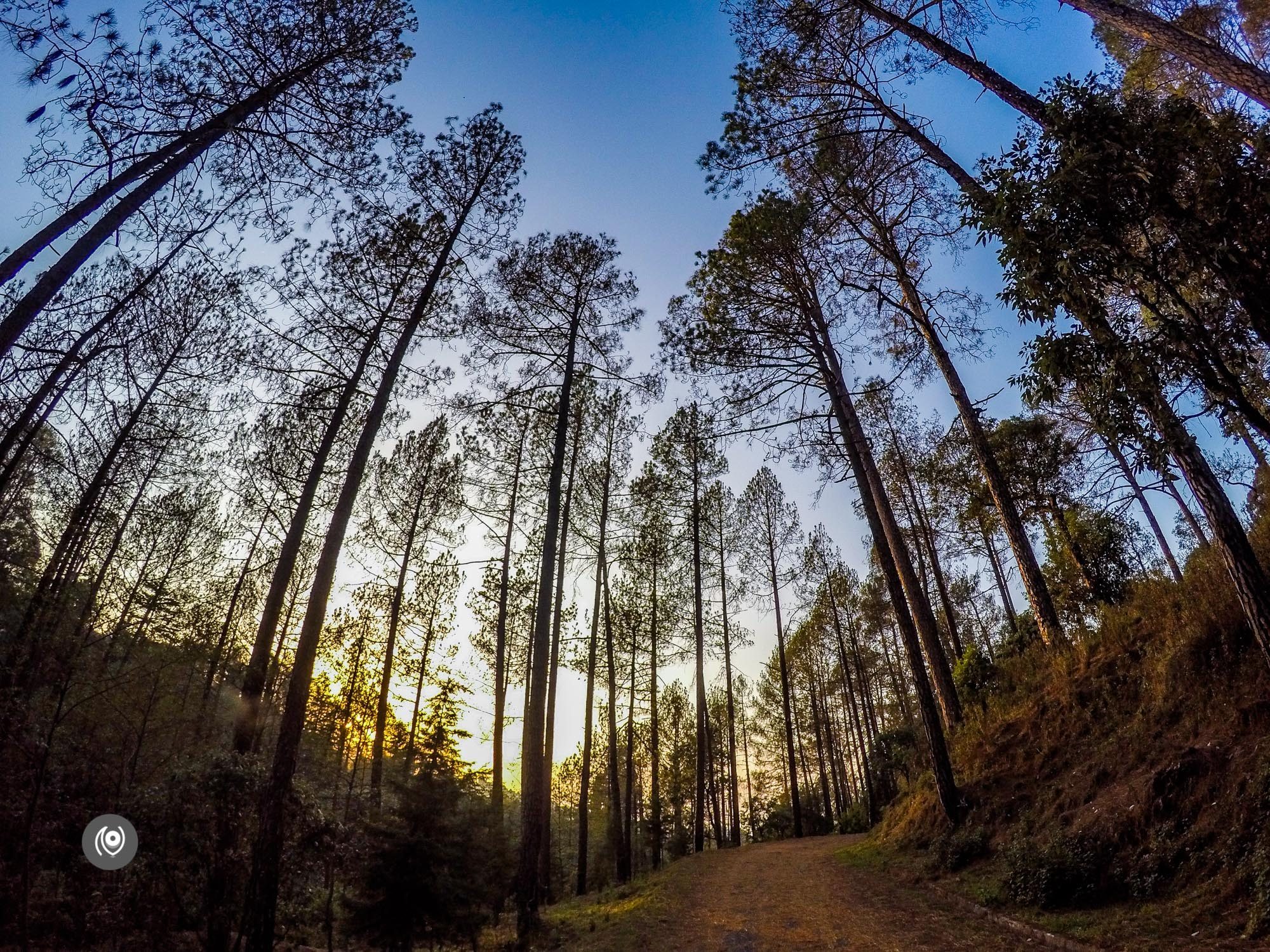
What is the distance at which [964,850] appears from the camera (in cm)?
791

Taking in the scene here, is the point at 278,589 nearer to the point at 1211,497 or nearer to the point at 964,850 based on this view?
the point at 964,850

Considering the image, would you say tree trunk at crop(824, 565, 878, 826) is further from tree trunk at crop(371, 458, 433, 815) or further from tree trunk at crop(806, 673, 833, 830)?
tree trunk at crop(371, 458, 433, 815)

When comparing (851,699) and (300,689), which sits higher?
(851,699)

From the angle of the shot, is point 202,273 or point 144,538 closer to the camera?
point 202,273

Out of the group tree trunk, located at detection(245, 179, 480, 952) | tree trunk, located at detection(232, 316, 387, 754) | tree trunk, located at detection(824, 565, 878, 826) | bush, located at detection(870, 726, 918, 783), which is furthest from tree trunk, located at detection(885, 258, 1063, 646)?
tree trunk, located at detection(824, 565, 878, 826)

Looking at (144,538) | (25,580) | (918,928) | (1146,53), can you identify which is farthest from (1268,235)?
(144,538)

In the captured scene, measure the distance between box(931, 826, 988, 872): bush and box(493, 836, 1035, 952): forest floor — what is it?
0.68 metres

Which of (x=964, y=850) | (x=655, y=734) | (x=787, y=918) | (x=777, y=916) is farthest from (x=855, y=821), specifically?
(x=787, y=918)

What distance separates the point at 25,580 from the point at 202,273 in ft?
22.7

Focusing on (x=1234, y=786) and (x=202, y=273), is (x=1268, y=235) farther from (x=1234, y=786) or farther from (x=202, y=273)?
(x=202, y=273)

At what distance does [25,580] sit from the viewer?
10.2m

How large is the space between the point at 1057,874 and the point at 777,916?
11.5 feet

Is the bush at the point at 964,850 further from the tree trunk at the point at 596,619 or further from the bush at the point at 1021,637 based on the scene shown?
the tree trunk at the point at 596,619

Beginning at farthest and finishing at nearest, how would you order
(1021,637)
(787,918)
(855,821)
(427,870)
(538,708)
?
1. (855,821)
2. (1021,637)
3. (538,708)
4. (427,870)
5. (787,918)
